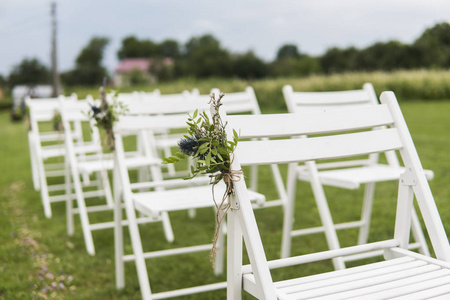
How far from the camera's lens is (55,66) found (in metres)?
26.4

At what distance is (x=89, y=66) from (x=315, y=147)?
62602 mm

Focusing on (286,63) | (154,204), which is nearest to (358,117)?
(154,204)

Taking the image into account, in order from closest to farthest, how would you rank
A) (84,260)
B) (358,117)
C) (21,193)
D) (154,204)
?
(358,117), (154,204), (84,260), (21,193)

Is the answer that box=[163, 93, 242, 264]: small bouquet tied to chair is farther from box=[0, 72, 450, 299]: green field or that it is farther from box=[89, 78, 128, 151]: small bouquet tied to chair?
box=[89, 78, 128, 151]: small bouquet tied to chair

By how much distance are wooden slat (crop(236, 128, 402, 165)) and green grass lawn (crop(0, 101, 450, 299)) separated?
4.84 ft

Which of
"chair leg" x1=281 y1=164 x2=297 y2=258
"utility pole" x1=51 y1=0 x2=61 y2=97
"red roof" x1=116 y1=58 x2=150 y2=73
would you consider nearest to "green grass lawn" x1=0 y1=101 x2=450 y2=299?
"chair leg" x1=281 y1=164 x2=297 y2=258

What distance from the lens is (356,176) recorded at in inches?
116

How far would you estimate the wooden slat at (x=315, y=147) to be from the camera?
1.62 meters

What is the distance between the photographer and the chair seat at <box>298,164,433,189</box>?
2791 millimetres

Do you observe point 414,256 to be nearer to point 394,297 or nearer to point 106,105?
point 394,297

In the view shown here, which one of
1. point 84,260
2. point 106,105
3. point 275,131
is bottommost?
point 84,260

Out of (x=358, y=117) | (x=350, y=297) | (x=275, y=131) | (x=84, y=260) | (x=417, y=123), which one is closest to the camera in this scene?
(x=350, y=297)

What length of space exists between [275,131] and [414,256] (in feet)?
2.24

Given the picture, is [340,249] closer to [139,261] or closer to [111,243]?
[139,261]
